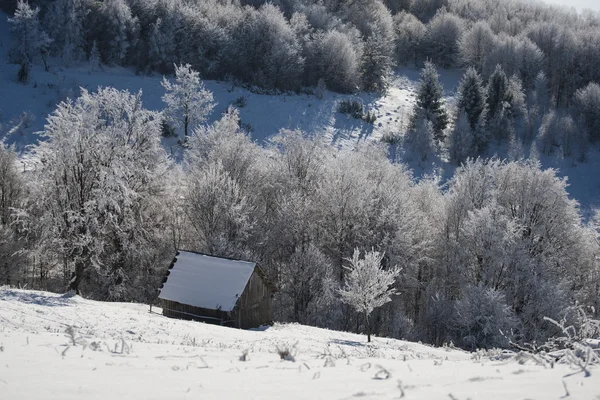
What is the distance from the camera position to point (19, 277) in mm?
34750

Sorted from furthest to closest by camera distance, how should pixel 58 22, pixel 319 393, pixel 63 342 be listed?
1. pixel 58 22
2. pixel 63 342
3. pixel 319 393

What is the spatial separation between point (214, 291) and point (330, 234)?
13.6 metres

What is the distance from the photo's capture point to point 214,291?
95.8 feet

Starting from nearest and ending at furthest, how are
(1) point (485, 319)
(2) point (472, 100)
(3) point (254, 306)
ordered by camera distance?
(3) point (254, 306), (1) point (485, 319), (2) point (472, 100)

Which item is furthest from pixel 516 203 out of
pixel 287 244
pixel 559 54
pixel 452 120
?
pixel 559 54

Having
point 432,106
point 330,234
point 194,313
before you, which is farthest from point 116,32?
point 194,313

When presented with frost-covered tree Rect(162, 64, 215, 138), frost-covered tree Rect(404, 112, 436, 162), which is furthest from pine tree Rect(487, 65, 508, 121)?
frost-covered tree Rect(162, 64, 215, 138)

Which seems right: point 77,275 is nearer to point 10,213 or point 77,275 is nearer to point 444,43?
point 10,213

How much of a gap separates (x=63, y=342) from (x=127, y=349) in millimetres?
1445

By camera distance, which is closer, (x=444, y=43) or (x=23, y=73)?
(x=23, y=73)

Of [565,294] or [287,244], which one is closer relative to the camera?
[565,294]

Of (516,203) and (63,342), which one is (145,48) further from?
(63,342)

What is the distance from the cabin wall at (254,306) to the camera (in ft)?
93.9

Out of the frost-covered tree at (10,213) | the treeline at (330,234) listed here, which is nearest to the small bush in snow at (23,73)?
the frost-covered tree at (10,213)
